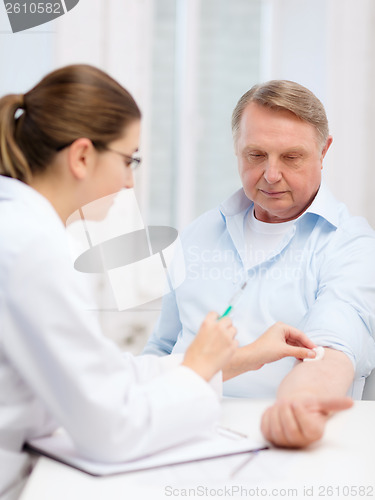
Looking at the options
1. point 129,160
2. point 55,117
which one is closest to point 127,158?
point 129,160

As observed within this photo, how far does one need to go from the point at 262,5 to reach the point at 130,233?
1.11m

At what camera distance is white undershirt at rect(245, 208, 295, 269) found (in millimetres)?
1439

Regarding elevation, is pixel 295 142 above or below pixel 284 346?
above

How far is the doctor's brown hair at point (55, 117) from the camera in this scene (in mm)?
786

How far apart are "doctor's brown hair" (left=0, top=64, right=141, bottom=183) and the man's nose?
25.9 inches

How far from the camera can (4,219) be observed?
2.35ft

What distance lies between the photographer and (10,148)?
80cm

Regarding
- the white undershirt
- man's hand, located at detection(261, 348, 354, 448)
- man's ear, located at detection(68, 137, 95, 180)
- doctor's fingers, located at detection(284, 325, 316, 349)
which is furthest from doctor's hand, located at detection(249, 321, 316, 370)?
man's ear, located at detection(68, 137, 95, 180)

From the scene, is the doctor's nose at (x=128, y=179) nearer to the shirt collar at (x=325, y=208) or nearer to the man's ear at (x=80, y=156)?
the man's ear at (x=80, y=156)

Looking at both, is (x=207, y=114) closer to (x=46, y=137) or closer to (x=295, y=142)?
(x=295, y=142)

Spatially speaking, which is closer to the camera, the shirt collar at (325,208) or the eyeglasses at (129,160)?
the eyeglasses at (129,160)

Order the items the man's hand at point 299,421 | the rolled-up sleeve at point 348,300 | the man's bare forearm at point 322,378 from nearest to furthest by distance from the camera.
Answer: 1. the man's hand at point 299,421
2. the man's bare forearm at point 322,378
3. the rolled-up sleeve at point 348,300

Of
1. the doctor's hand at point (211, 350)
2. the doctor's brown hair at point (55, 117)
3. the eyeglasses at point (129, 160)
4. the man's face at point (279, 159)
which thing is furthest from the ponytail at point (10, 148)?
the man's face at point (279, 159)

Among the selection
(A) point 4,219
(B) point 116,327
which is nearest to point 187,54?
(B) point 116,327
